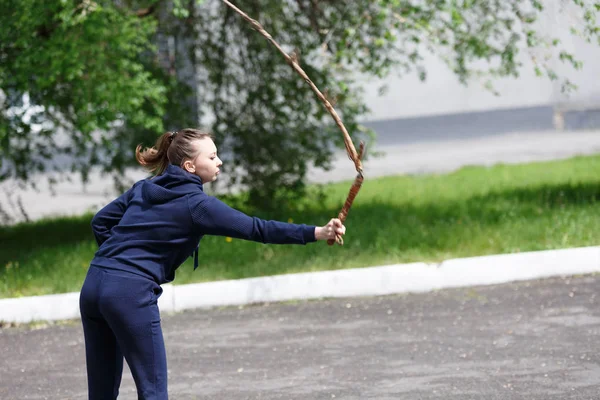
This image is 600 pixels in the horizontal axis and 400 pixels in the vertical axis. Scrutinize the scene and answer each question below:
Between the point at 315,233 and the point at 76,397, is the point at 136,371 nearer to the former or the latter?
the point at 315,233

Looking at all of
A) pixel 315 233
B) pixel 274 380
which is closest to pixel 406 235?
pixel 274 380

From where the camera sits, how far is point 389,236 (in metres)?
9.24

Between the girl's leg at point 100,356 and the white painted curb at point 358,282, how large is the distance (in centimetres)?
390

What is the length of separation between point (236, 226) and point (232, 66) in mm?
8557

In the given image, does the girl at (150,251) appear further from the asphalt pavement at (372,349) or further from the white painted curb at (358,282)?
the white painted curb at (358,282)

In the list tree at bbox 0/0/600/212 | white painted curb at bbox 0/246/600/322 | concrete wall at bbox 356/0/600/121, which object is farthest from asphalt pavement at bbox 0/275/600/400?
concrete wall at bbox 356/0/600/121

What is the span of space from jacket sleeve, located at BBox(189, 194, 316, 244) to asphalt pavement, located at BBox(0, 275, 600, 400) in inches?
61.8

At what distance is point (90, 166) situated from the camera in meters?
12.0

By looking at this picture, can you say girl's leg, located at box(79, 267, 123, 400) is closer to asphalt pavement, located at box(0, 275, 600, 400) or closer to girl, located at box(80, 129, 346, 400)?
girl, located at box(80, 129, 346, 400)

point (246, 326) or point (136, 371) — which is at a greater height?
point (136, 371)

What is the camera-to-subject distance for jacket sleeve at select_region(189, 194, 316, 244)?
145 inches

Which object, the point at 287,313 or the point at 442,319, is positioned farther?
the point at 287,313

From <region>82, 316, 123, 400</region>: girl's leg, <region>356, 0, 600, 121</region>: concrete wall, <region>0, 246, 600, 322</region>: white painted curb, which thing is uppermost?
<region>82, 316, 123, 400</region>: girl's leg

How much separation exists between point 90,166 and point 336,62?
3.44m
